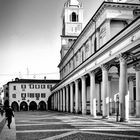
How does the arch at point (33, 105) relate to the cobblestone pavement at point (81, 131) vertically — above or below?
below

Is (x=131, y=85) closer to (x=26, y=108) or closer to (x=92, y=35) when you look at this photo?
(x=92, y=35)

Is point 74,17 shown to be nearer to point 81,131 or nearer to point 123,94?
point 123,94

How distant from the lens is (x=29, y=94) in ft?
272

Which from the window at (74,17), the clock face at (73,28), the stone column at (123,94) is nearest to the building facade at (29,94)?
the clock face at (73,28)

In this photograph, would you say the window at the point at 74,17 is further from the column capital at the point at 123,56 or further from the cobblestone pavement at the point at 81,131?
the cobblestone pavement at the point at 81,131

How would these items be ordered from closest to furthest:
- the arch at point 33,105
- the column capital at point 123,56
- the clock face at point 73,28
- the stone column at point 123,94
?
the column capital at point 123,56, the stone column at point 123,94, the clock face at point 73,28, the arch at point 33,105

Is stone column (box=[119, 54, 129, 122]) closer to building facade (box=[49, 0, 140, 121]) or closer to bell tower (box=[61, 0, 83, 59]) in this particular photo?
building facade (box=[49, 0, 140, 121])

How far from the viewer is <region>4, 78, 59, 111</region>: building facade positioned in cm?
8169

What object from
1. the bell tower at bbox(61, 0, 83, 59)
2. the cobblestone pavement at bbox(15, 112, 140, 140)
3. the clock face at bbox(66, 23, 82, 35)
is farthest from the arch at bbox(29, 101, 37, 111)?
the cobblestone pavement at bbox(15, 112, 140, 140)

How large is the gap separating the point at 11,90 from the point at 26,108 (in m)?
7.69

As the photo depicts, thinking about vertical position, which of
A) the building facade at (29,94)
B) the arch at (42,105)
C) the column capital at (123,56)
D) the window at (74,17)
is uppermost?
the window at (74,17)

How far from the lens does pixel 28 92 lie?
8331 cm

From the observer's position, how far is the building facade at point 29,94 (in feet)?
268

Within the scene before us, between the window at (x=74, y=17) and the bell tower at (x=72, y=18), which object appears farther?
the window at (x=74, y=17)
